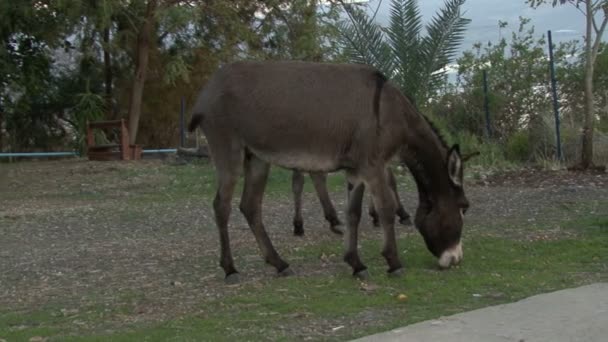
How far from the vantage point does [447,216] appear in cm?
857

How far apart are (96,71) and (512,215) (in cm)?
1761

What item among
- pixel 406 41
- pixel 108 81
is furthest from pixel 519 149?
pixel 108 81

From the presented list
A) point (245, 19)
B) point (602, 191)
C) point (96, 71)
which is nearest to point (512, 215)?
point (602, 191)

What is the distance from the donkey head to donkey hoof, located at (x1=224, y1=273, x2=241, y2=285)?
1817 mm

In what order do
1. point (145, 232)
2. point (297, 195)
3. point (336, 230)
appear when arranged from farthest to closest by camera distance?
point (145, 232)
point (336, 230)
point (297, 195)

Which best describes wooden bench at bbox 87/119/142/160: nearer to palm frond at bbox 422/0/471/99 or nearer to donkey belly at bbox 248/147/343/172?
palm frond at bbox 422/0/471/99

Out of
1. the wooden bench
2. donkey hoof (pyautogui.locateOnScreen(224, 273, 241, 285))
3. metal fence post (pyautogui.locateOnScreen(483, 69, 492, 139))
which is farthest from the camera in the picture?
the wooden bench

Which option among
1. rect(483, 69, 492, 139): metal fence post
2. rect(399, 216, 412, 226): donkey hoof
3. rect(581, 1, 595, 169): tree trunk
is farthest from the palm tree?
rect(483, 69, 492, 139): metal fence post

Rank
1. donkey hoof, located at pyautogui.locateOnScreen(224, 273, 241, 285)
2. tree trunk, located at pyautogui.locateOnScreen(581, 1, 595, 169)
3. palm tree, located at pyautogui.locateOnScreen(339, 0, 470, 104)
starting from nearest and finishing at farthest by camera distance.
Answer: donkey hoof, located at pyautogui.locateOnScreen(224, 273, 241, 285) < palm tree, located at pyautogui.locateOnScreen(339, 0, 470, 104) < tree trunk, located at pyautogui.locateOnScreen(581, 1, 595, 169)

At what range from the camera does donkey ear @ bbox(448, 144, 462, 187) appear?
8.55m

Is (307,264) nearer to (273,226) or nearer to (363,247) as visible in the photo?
(363,247)

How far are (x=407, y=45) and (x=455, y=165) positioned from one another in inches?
192

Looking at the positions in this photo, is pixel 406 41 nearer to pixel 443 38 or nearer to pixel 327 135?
pixel 443 38

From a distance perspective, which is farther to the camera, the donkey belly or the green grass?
the donkey belly
